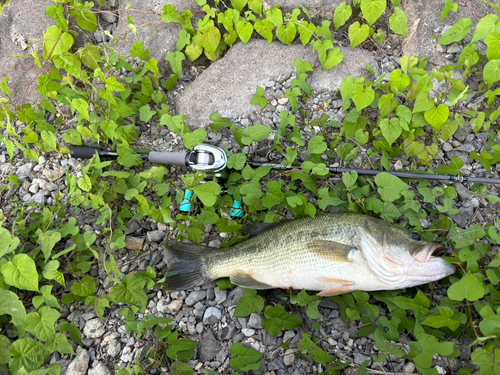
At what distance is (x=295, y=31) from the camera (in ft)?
14.1

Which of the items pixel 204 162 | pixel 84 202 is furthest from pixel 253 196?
pixel 84 202

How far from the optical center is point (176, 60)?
4.42m

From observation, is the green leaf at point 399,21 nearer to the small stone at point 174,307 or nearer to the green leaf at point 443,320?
the green leaf at point 443,320

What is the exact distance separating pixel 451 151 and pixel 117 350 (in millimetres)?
3645

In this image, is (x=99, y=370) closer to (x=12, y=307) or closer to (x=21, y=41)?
(x=12, y=307)

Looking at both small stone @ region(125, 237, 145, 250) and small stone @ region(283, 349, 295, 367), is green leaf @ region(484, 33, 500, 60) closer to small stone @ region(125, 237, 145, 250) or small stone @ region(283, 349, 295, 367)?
small stone @ region(283, 349, 295, 367)

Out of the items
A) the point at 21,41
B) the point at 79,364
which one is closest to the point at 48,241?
the point at 79,364

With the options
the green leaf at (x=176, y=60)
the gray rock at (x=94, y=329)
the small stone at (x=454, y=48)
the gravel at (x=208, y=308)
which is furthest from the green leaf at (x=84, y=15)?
the small stone at (x=454, y=48)

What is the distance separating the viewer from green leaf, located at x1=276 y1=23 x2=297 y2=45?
429 centimetres

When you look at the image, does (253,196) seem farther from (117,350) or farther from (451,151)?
(451,151)

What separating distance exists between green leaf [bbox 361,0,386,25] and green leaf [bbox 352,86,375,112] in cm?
92

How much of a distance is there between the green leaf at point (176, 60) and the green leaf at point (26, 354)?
10.1ft

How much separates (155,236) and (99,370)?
4.09 feet

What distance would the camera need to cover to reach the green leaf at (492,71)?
357 cm
